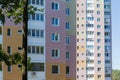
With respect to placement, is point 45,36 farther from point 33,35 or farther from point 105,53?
point 105,53

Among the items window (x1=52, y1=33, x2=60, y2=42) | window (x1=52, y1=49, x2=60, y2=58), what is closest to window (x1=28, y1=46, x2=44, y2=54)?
window (x1=52, y1=49, x2=60, y2=58)

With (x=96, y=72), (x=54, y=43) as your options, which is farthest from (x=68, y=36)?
(x=96, y=72)

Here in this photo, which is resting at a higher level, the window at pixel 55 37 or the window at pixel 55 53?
the window at pixel 55 37

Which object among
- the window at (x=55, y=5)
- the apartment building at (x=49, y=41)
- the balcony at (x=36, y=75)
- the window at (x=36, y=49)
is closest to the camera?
the apartment building at (x=49, y=41)

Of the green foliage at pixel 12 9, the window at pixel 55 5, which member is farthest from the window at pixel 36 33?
the green foliage at pixel 12 9

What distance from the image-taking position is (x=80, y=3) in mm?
131875

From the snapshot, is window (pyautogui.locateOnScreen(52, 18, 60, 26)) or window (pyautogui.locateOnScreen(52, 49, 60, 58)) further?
window (pyautogui.locateOnScreen(52, 18, 60, 26))

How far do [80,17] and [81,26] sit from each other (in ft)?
10.2

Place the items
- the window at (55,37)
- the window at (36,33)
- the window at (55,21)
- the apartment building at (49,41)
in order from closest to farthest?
the apartment building at (49,41)
the window at (36,33)
the window at (55,37)
the window at (55,21)

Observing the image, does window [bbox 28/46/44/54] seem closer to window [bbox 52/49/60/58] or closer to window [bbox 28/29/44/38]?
window [bbox 28/29/44/38]

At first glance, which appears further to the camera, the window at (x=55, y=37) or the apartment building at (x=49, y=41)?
the window at (x=55, y=37)

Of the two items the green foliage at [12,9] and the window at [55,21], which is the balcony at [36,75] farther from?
the green foliage at [12,9]

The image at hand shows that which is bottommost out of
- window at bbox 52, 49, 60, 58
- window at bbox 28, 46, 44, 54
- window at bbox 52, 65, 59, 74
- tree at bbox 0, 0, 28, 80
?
window at bbox 52, 65, 59, 74

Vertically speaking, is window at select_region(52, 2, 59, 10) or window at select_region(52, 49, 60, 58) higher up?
window at select_region(52, 2, 59, 10)
